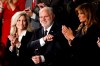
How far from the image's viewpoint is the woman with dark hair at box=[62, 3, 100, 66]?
3467mm

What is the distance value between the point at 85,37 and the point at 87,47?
8 cm

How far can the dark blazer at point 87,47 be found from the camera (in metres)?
3.47

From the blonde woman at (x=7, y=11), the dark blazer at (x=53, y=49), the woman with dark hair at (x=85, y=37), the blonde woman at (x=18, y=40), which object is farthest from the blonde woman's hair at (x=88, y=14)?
the blonde woman at (x=7, y=11)

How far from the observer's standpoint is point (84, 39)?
3506mm

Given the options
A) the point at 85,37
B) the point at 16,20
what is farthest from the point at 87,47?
the point at 16,20

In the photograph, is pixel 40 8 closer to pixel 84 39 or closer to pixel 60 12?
pixel 60 12

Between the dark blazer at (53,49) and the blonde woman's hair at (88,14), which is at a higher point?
the blonde woman's hair at (88,14)

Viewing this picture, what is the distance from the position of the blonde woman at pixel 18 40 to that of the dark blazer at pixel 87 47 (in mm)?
498

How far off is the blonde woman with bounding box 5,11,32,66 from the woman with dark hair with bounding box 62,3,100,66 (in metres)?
0.44

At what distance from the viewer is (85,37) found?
3.50 metres

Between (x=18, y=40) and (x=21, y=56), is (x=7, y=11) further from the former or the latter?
(x=21, y=56)

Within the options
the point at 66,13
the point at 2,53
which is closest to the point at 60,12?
the point at 66,13

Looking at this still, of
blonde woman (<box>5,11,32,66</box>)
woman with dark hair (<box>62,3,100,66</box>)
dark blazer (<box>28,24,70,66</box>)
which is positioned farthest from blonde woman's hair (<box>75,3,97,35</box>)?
blonde woman (<box>5,11,32,66</box>)

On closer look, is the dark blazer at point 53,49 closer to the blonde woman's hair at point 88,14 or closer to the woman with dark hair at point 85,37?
the woman with dark hair at point 85,37
